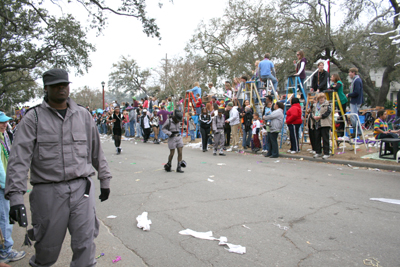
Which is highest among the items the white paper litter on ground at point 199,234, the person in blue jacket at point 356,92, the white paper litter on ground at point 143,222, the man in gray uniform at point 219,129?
the person in blue jacket at point 356,92

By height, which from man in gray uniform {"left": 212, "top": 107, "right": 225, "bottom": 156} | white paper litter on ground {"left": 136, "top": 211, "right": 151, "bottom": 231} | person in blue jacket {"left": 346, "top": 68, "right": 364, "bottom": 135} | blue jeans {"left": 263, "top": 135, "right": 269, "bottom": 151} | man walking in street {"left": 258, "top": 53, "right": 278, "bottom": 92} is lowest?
white paper litter on ground {"left": 136, "top": 211, "right": 151, "bottom": 231}

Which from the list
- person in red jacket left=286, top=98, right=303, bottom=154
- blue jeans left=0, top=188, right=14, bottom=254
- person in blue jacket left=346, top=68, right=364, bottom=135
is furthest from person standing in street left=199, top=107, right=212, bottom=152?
blue jeans left=0, top=188, right=14, bottom=254

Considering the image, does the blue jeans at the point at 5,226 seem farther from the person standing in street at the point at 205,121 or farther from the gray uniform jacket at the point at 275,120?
the person standing in street at the point at 205,121

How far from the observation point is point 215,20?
34.7 m

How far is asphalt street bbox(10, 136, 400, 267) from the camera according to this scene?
3443 millimetres

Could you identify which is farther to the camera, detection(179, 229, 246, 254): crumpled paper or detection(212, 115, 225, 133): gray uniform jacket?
detection(212, 115, 225, 133): gray uniform jacket

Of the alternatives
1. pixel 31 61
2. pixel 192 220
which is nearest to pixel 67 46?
pixel 31 61

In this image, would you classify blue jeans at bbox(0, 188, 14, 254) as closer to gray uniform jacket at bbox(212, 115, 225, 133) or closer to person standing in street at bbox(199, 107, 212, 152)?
gray uniform jacket at bbox(212, 115, 225, 133)

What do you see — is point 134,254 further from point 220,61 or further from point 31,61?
point 220,61

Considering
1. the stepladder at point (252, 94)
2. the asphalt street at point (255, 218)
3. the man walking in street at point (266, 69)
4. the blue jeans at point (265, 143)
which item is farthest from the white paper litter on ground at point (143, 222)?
the man walking in street at point (266, 69)

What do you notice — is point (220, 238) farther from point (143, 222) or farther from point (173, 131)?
point (173, 131)

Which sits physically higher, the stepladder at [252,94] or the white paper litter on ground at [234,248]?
the stepladder at [252,94]

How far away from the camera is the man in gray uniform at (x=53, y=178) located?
2.50 metres

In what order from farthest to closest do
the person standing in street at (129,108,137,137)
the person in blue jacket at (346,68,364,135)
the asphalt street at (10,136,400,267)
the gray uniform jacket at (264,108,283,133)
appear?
the person standing in street at (129,108,137,137) → the gray uniform jacket at (264,108,283,133) → the person in blue jacket at (346,68,364,135) → the asphalt street at (10,136,400,267)
